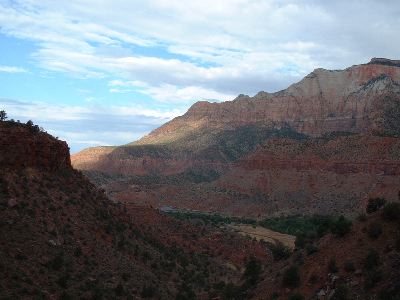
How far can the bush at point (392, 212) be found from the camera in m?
22.8

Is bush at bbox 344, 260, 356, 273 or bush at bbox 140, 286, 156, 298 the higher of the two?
bush at bbox 344, 260, 356, 273

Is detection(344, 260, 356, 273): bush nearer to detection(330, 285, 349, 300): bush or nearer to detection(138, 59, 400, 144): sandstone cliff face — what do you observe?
detection(330, 285, 349, 300): bush

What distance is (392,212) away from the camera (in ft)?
74.9

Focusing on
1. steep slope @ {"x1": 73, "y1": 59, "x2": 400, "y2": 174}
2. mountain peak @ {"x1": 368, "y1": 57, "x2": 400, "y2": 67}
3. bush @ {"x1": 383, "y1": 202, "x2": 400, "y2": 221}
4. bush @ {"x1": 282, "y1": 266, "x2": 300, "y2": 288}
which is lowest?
bush @ {"x1": 282, "y1": 266, "x2": 300, "y2": 288}

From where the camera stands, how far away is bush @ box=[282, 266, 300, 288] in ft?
75.0

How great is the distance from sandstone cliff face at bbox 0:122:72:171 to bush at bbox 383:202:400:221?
23.3 meters

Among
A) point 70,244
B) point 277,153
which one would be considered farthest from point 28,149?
Answer: point 277,153

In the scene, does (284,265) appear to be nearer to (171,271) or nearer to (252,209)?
(171,271)

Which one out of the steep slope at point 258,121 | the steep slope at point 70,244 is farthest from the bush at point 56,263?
the steep slope at point 258,121

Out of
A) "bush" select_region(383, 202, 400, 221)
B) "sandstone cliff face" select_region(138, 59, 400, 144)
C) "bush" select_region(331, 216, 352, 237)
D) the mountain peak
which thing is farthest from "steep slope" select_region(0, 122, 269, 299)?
the mountain peak

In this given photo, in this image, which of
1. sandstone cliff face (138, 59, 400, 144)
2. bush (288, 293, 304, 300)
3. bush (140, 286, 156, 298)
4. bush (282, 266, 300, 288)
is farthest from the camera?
sandstone cliff face (138, 59, 400, 144)

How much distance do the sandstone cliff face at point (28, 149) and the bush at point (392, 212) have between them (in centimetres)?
2331

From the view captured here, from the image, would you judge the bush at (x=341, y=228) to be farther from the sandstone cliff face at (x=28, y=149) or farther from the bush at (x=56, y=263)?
the sandstone cliff face at (x=28, y=149)

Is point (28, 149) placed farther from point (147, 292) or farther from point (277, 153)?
point (277, 153)
